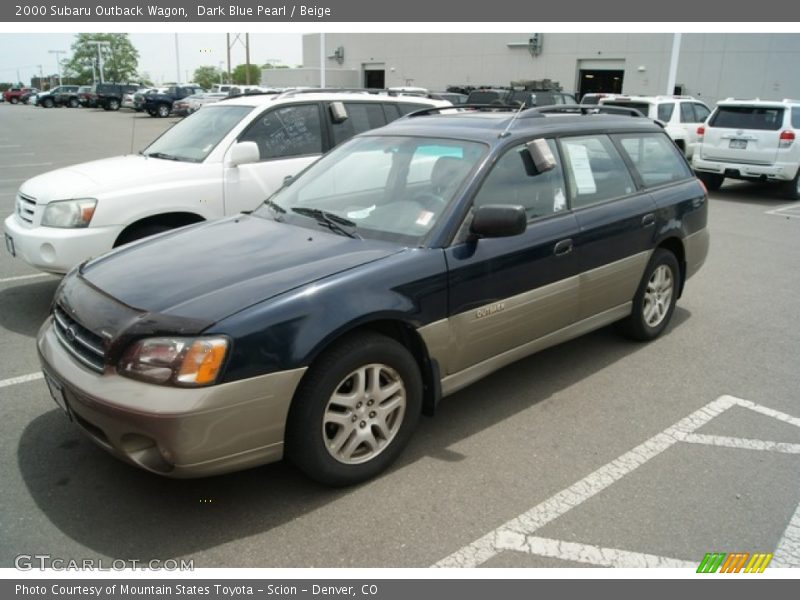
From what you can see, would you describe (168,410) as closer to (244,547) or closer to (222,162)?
(244,547)

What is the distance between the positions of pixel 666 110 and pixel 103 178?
1360cm

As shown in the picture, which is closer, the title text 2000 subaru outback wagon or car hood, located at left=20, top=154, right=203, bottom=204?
the title text 2000 subaru outback wagon

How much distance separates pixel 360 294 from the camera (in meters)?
3.00

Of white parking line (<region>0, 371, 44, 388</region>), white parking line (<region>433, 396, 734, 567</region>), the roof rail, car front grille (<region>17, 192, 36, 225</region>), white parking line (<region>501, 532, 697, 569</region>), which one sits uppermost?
the roof rail

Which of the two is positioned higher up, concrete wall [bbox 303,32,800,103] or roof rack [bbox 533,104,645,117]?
concrete wall [bbox 303,32,800,103]

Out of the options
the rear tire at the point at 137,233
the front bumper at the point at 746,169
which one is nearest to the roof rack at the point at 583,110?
the rear tire at the point at 137,233

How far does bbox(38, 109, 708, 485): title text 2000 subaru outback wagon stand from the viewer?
2.66m

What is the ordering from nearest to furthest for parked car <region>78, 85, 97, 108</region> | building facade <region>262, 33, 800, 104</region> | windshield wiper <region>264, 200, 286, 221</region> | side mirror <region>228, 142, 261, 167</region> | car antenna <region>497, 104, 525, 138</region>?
car antenna <region>497, 104, 525, 138</region> < windshield wiper <region>264, 200, 286, 221</region> < side mirror <region>228, 142, 261, 167</region> < building facade <region>262, 33, 800, 104</region> < parked car <region>78, 85, 97, 108</region>

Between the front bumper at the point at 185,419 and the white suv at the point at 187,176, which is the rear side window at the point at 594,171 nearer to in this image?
the front bumper at the point at 185,419

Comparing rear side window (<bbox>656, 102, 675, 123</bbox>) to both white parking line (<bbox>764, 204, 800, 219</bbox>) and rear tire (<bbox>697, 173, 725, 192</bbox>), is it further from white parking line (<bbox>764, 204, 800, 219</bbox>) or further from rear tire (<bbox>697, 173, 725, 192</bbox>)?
white parking line (<bbox>764, 204, 800, 219</bbox>)

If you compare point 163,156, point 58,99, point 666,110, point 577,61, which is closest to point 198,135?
point 163,156

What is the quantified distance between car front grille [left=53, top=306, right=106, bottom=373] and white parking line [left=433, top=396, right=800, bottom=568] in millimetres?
1668

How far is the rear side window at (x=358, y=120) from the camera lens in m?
6.67

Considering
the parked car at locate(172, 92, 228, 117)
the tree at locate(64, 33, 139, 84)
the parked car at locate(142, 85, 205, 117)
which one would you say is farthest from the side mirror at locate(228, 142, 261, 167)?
the tree at locate(64, 33, 139, 84)
